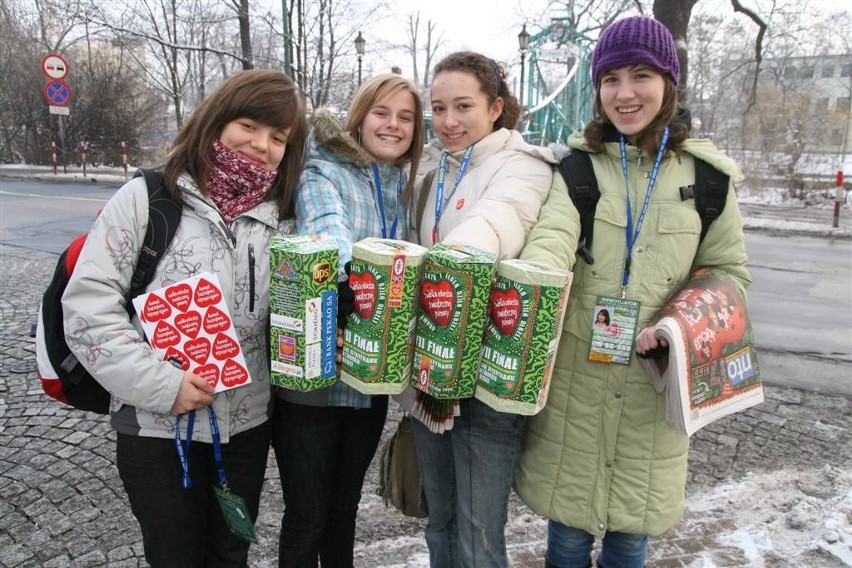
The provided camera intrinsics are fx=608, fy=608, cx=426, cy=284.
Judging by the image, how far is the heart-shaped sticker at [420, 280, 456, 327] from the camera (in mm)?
1475

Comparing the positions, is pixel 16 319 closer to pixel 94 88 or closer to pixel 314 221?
pixel 314 221

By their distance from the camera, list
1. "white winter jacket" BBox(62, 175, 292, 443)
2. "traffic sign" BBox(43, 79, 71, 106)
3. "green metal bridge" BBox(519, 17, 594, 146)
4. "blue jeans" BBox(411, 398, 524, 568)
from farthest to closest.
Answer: "green metal bridge" BBox(519, 17, 594, 146)
"traffic sign" BBox(43, 79, 71, 106)
"blue jeans" BBox(411, 398, 524, 568)
"white winter jacket" BBox(62, 175, 292, 443)

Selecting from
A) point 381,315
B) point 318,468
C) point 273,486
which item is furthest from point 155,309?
point 273,486

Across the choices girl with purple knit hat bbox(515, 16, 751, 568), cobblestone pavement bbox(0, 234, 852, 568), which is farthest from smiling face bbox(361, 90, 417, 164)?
cobblestone pavement bbox(0, 234, 852, 568)

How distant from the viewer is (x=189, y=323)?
5.35ft

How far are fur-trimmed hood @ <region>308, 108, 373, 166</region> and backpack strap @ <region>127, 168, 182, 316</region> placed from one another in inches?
19.7

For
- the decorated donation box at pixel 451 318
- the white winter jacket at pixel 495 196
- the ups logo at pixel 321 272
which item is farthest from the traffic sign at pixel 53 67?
the decorated donation box at pixel 451 318

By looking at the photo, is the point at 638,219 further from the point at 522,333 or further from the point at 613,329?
the point at 522,333

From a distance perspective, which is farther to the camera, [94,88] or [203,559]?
[94,88]

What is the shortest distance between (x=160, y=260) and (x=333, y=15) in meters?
19.8

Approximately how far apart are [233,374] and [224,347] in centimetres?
8

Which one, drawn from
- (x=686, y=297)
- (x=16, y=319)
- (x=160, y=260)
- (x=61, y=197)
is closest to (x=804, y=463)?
(x=686, y=297)

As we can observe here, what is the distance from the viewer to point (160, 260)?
164 cm

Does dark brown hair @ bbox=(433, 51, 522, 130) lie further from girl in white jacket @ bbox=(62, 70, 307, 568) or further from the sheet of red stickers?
the sheet of red stickers
